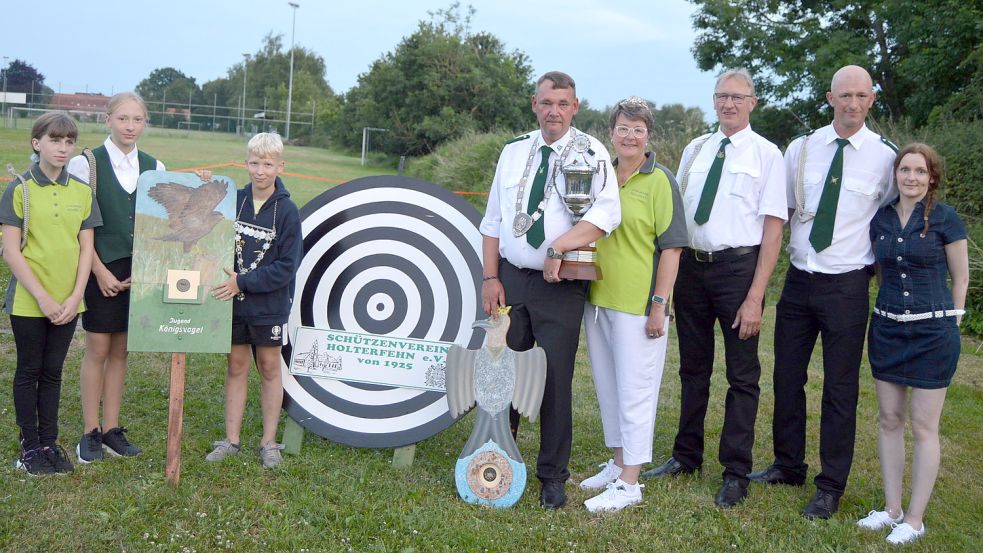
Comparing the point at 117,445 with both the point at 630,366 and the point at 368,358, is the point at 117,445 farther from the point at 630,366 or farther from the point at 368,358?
the point at 630,366

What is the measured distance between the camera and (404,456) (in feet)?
14.7

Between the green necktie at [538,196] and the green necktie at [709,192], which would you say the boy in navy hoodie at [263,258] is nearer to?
the green necktie at [538,196]

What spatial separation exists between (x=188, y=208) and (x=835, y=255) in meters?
3.14

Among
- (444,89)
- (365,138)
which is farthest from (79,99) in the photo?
(444,89)

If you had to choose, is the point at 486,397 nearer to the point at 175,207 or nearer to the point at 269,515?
the point at 269,515

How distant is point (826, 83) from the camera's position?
652 inches

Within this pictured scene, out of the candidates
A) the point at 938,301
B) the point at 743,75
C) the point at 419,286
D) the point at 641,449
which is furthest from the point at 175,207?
the point at 938,301

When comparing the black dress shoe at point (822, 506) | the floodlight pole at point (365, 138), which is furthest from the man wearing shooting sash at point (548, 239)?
the floodlight pole at point (365, 138)

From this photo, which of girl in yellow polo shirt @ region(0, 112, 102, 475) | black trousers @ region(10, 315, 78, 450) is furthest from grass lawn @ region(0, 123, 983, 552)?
girl in yellow polo shirt @ region(0, 112, 102, 475)

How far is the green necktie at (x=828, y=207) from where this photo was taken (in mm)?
3936

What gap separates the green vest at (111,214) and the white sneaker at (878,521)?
3839 mm

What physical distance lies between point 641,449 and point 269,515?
182 cm

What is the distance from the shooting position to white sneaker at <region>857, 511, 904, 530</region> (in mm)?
3928

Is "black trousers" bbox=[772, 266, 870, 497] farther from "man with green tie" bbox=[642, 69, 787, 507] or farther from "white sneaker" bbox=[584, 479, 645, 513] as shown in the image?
"white sneaker" bbox=[584, 479, 645, 513]
